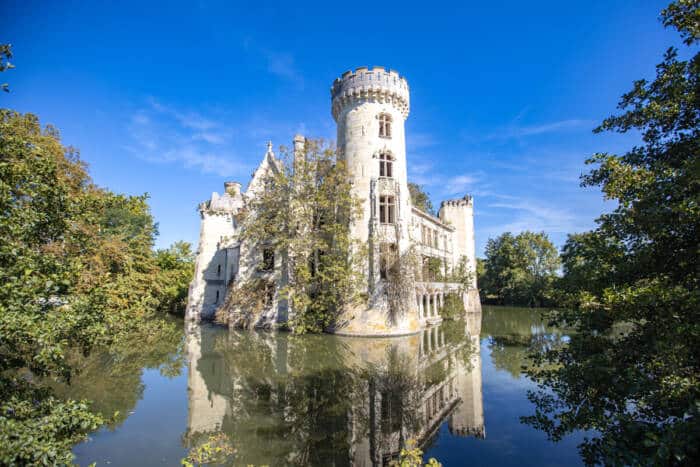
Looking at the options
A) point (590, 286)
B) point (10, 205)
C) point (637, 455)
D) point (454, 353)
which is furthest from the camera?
point (454, 353)

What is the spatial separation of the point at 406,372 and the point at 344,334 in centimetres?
900

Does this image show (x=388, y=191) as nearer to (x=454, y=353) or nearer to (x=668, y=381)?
(x=454, y=353)

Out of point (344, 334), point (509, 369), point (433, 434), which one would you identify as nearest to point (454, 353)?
point (509, 369)

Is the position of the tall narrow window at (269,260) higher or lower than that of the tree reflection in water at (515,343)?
higher

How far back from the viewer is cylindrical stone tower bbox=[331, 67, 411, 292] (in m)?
22.9

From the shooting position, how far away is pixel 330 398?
1012cm

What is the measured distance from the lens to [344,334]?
851 inches

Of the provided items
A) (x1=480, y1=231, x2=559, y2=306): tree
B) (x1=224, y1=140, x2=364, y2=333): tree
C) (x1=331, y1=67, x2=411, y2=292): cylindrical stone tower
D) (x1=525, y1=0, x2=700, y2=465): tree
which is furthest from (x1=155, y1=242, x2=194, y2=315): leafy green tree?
(x1=480, y1=231, x2=559, y2=306): tree

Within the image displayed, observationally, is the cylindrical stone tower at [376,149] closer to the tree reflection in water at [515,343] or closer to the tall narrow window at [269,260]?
the tall narrow window at [269,260]

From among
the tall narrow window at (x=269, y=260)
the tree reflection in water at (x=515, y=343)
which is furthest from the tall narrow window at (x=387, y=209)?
the tree reflection in water at (x=515, y=343)

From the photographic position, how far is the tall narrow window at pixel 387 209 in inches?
918

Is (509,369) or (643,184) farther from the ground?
(643,184)

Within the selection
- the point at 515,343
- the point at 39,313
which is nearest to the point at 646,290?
the point at 39,313

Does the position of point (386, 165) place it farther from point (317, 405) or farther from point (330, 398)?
point (317, 405)
